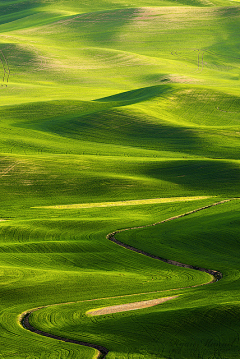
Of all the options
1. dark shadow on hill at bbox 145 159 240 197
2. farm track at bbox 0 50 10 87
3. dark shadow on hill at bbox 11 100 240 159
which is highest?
farm track at bbox 0 50 10 87

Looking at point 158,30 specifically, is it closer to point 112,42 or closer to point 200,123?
point 112,42

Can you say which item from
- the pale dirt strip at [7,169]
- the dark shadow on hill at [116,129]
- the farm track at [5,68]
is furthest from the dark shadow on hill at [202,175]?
the farm track at [5,68]

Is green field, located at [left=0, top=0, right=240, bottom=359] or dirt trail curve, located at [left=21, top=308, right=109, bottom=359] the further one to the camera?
green field, located at [left=0, top=0, right=240, bottom=359]

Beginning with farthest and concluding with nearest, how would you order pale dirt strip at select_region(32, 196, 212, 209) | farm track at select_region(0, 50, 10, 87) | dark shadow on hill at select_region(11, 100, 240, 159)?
farm track at select_region(0, 50, 10, 87), dark shadow on hill at select_region(11, 100, 240, 159), pale dirt strip at select_region(32, 196, 212, 209)

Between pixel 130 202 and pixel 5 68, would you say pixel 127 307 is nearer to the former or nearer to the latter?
pixel 130 202

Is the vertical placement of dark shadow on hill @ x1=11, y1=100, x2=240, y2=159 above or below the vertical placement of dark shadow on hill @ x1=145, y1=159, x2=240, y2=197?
above

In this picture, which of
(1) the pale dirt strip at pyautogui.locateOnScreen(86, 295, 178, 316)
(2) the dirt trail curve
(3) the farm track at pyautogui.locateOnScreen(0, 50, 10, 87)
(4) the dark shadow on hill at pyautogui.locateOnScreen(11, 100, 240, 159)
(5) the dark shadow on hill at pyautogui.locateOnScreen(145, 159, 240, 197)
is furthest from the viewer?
(3) the farm track at pyautogui.locateOnScreen(0, 50, 10, 87)

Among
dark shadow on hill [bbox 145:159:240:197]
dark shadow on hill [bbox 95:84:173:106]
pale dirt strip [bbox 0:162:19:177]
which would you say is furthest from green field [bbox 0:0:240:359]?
pale dirt strip [bbox 0:162:19:177]

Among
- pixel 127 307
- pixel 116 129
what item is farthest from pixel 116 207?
pixel 116 129

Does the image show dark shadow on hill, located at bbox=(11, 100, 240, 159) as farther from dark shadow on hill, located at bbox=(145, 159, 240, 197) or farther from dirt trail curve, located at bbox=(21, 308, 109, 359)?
dirt trail curve, located at bbox=(21, 308, 109, 359)
